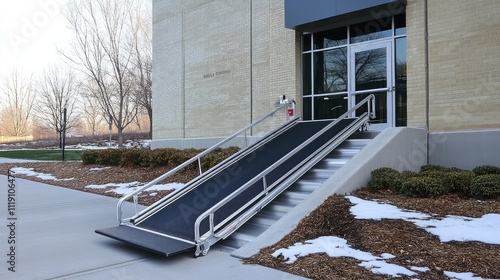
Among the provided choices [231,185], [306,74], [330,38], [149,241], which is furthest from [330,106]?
[149,241]

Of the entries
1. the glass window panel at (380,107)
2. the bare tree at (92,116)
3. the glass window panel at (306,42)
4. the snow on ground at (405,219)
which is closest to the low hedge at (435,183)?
the snow on ground at (405,219)

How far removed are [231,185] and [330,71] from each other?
647 centimetres

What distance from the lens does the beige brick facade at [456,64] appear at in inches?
354

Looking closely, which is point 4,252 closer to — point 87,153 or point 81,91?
point 87,153

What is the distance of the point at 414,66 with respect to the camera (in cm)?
1009

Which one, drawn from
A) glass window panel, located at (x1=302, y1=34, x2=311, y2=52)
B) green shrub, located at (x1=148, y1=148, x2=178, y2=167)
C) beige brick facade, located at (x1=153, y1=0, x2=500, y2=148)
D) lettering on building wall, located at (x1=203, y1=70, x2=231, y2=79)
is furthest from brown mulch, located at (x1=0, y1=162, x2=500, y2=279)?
lettering on building wall, located at (x1=203, y1=70, x2=231, y2=79)

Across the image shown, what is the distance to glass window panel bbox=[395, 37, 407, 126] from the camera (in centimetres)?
1076

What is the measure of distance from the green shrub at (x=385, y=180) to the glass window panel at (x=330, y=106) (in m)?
4.74

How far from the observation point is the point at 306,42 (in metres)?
12.8

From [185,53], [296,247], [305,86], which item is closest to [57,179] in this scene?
[185,53]

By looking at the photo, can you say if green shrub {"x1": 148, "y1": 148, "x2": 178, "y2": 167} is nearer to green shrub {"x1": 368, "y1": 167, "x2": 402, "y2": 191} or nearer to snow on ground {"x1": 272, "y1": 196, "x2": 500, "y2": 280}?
green shrub {"x1": 368, "y1": 167, "x2": 402, "y2": 191}

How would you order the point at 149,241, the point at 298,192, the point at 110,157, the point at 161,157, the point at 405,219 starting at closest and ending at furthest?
1. the point at 149,241
2. the point at 405,219
3. the point at 298,192
4. the point at 161,157
5. the point at 110,157

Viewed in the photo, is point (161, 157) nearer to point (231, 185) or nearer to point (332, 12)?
point (231, 185)

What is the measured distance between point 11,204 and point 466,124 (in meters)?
10.3
